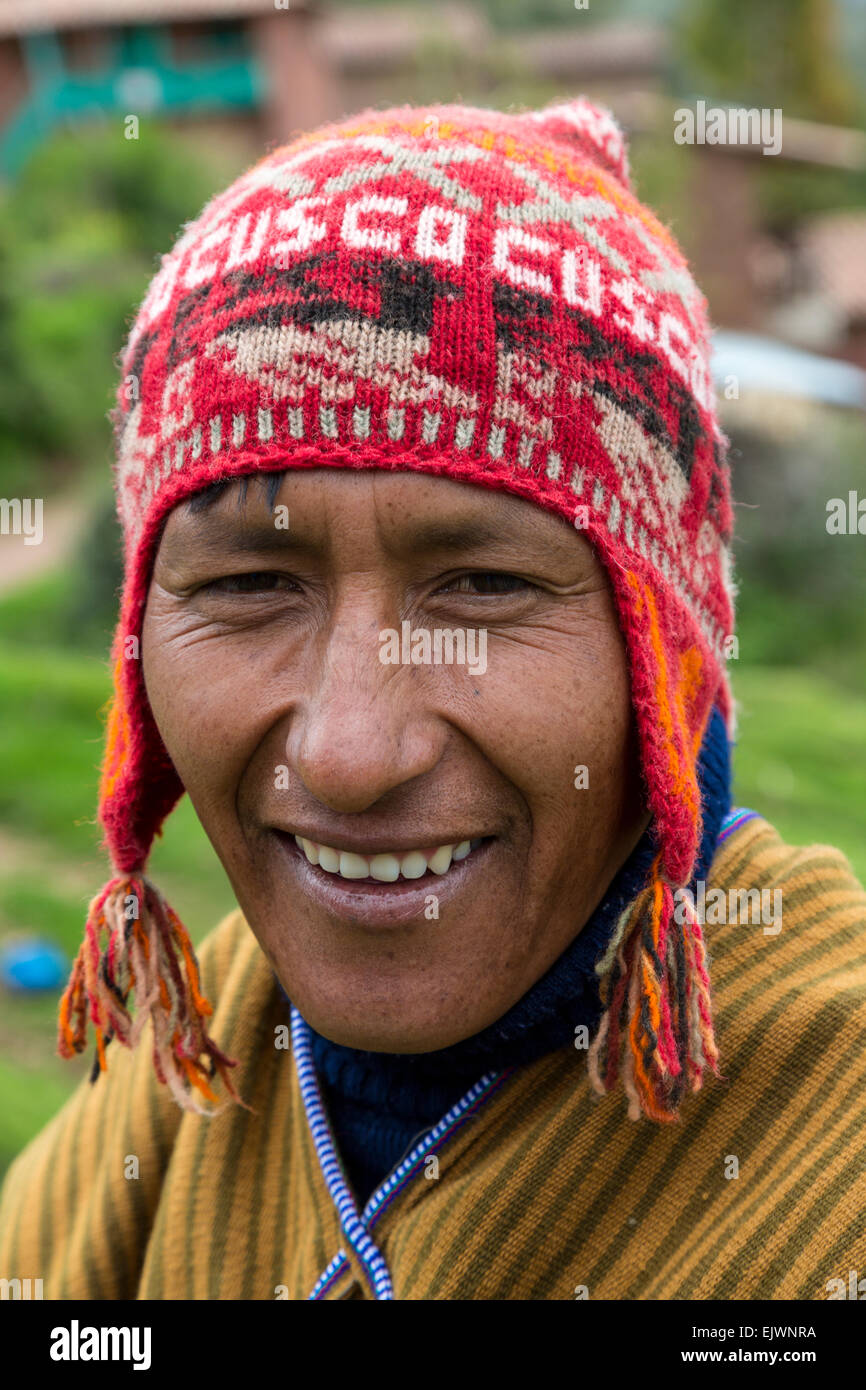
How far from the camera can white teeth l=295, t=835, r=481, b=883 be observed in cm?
177

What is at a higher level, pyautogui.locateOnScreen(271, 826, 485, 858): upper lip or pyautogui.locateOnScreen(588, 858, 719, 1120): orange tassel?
pyautogui.locateOnScreen(271, 826, 485, 858): upper lip

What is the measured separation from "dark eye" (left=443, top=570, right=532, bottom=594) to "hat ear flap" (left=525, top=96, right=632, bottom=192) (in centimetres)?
74

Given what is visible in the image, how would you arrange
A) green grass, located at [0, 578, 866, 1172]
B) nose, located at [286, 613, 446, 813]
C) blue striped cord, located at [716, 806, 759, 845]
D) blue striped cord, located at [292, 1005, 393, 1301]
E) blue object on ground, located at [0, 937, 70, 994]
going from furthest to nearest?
blue object on ground, located at [0, 937, 70, 994]
green grass, located at [0, 578, 866, 1172]
blue striped cord, located at [716, 806, 759, 845]
blue striped cord, located at [292, 1005, 393, 1301]
nose, located at [286, 613, 446, 813]

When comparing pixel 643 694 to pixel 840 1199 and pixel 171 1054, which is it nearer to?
pixel 840 1199

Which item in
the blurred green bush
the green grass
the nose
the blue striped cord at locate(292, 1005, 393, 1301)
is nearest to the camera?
the nose

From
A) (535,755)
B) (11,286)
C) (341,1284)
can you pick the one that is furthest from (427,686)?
(11,286)

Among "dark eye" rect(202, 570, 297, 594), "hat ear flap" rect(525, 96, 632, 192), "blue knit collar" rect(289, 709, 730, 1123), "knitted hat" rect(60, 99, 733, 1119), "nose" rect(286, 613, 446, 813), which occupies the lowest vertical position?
"blue knit collar" rect(289, 709, 730, 1123)

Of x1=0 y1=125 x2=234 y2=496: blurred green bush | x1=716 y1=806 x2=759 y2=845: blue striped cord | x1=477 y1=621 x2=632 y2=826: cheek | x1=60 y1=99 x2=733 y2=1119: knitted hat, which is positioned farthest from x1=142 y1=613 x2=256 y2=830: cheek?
x1=0 y1=125 x2=234 y2=496: blurred green bush

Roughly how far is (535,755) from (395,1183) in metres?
0.76

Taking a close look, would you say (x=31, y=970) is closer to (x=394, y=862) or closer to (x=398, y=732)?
(x=394, y=862)

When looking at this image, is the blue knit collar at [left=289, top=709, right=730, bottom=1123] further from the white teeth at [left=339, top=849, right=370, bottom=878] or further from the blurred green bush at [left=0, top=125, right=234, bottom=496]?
the blurred green bush at [left=0, top=125, right=234, bottom=496]

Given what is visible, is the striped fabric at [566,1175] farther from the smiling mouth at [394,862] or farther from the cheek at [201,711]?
the cheek at [201,711]

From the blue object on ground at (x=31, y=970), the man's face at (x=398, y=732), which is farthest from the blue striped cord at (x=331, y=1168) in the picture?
the blue object on ground at (x=31, y=970)

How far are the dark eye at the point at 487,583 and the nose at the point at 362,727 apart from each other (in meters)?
0.12
